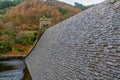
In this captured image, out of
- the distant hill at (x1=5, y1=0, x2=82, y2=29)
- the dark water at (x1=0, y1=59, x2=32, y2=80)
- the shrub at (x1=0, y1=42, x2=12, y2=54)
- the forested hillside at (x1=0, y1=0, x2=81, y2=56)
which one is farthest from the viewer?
the distant hill at (x1=5, y1=0, x2=82, y2=29)

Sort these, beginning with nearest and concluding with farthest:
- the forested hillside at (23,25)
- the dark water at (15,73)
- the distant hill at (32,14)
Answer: the dark water at (15,73)
the forested hillside at (23,25)
the distant hill at (32,14)

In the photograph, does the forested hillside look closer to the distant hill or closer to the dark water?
the distant hill

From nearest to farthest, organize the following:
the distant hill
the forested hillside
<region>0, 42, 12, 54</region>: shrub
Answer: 1. <region>0, 42, 12, 54</region>: shrub
2. the forested hillside
3. the distant hill

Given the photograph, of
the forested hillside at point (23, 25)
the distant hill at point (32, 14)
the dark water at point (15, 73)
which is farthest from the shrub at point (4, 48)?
the dark water at point (15, 73)

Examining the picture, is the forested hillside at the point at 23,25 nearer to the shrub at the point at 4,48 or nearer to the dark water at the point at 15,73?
the shrub at the point at 4,48

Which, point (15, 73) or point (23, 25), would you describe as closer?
point (15, 73)

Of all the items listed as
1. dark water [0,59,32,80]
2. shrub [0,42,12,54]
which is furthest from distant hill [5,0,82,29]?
dark water [0,59,32,80]

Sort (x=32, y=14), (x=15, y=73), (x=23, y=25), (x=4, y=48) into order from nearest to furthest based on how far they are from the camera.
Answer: (x=15, y=73), (x=4, y=48), (x=23, y=25), (x=32, y=14)

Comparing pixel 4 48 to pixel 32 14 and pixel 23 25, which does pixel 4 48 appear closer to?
pixel 23 25

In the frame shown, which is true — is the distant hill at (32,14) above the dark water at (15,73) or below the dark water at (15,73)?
above

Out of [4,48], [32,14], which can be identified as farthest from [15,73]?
[32,14]

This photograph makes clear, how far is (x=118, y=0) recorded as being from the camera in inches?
380

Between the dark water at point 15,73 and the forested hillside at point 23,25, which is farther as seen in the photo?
the forested hillside at point 23,25

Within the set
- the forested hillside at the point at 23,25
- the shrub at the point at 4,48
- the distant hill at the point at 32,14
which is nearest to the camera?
the shrub at the point at 4,48
